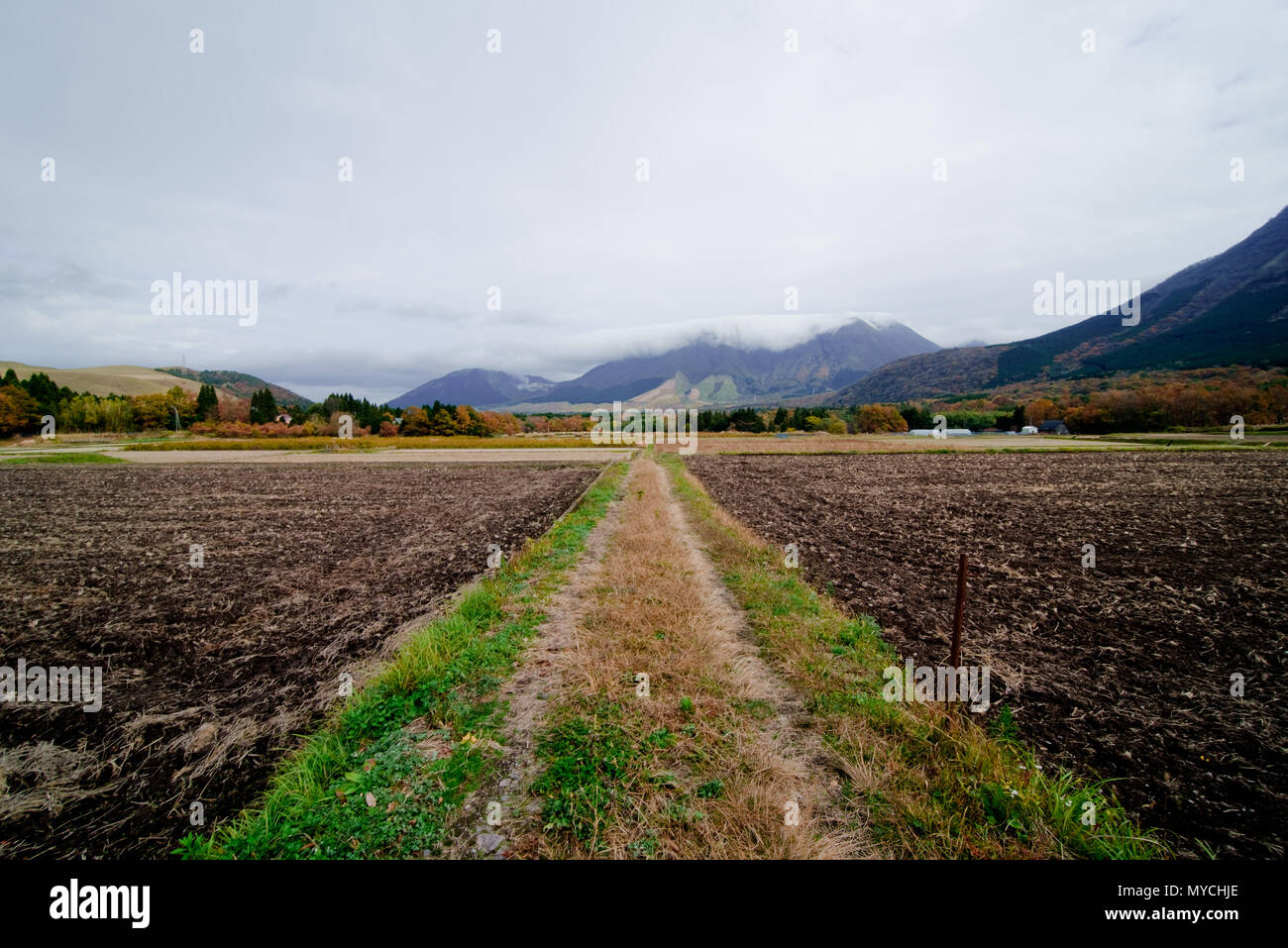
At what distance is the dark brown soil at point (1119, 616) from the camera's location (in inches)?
170

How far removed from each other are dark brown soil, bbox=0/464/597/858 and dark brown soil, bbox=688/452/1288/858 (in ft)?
27.1

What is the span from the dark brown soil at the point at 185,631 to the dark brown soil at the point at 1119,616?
27.1 ft

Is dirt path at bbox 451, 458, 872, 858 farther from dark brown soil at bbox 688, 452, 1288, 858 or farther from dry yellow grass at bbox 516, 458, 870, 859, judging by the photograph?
dark brown soil at bbox 688, 452, 1288, 858

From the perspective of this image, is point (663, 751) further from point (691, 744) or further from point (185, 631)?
point (185, 631)

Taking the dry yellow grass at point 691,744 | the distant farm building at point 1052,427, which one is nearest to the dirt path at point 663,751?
the dry yellow grass at point 691,744

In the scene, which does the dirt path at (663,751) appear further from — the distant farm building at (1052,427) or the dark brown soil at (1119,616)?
the distant farm building at (1052,427)

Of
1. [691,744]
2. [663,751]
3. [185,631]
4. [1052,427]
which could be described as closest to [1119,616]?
[691,744]

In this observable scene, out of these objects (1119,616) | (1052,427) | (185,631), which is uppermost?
(1052,427)

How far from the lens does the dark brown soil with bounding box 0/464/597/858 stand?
4141 millimetres

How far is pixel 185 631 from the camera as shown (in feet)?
Answer: 25.5

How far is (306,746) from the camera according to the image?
4.47 metres

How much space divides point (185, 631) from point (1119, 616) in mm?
16441
